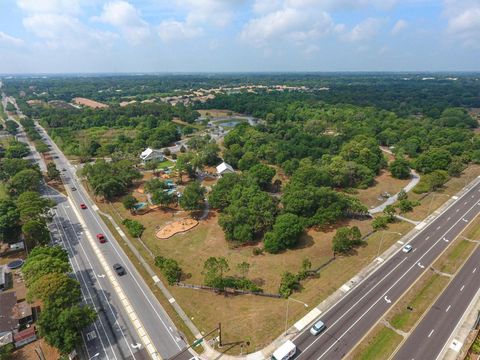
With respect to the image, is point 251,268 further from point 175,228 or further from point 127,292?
point 175,228

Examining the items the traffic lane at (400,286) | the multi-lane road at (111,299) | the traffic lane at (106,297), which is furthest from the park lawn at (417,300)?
the traffic lane at (106,297)

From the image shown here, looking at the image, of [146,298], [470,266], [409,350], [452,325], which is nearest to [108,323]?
[146,298]

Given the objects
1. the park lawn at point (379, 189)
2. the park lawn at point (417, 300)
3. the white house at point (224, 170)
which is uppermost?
the white house at point (224, 170)

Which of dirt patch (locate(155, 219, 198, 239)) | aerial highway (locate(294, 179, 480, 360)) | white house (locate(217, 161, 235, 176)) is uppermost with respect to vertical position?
white house (locate(217, 161, 235, 176))

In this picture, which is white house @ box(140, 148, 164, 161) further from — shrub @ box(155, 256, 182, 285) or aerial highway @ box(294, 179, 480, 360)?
aerial highway @ box(294, 179, 480, 360)

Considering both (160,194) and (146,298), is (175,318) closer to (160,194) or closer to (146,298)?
(146,298)

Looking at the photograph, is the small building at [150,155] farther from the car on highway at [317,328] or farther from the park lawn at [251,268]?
the car on highway at [317,328]

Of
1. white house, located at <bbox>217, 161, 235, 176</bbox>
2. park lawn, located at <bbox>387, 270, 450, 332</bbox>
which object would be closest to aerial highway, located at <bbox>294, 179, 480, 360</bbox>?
park lawn, located at <bbox>387, 270, 450, 332</bbox>
